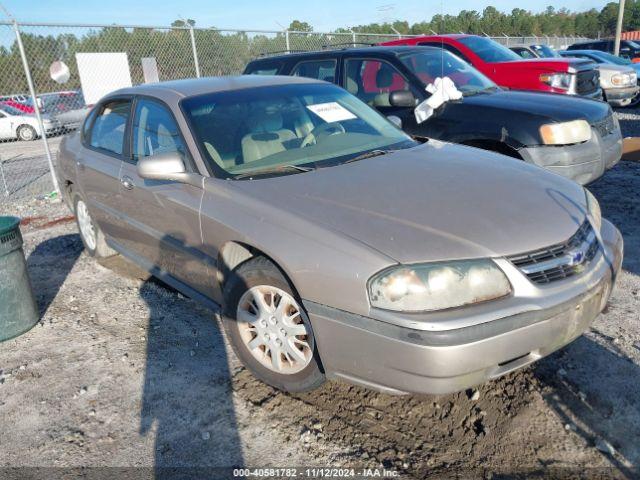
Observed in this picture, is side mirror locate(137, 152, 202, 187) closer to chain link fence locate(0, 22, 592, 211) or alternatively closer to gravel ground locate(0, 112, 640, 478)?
gravel ground locate(0, 112, 640, 478)

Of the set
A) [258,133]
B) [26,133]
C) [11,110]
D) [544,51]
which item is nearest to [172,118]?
[258,133]

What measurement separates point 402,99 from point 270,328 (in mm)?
3480

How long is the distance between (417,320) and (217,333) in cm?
190

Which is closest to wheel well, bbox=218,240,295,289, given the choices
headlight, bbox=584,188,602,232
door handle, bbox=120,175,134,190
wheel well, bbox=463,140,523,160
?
door handle, bbox=120,175,134,190

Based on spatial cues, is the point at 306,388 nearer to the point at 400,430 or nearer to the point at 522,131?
the point at 400,430

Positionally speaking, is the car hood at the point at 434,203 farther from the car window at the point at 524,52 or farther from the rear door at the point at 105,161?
the car window at the point at 524,52

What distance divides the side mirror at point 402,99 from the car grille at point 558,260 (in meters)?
3.21

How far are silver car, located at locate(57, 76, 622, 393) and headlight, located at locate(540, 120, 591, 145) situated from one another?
163 centimetres

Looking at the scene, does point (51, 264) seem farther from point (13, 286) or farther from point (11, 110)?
point (11, 110)

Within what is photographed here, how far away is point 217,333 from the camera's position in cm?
385

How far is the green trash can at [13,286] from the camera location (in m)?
3.88

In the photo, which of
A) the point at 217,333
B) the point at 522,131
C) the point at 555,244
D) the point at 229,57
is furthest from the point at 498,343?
the point at 229,57

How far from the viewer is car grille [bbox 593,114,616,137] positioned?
5.39m

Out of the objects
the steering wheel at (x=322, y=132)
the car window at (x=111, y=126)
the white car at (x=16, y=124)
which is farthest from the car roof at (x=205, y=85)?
the white car at (x=16, y=124)
